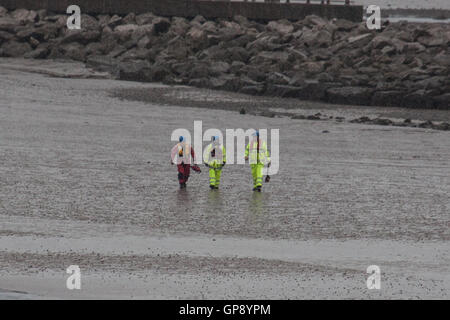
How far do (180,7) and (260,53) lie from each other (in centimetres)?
900

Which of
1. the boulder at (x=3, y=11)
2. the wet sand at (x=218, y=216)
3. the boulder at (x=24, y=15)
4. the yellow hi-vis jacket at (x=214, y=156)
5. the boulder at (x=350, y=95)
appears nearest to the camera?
the wet sand at (x=218, y=216)

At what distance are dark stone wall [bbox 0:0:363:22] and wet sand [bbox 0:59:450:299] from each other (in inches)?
901

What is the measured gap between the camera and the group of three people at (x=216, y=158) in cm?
1594

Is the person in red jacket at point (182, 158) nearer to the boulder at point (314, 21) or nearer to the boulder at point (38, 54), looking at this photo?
the boulder at point (38, 54)

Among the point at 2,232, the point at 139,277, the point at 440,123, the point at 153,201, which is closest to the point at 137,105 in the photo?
the point at 440,123

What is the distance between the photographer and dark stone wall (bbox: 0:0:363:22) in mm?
47812

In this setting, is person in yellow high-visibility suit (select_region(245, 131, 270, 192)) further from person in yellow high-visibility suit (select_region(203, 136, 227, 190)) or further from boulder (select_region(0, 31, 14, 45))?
boulder (select_region(0, 31, 14, 45))

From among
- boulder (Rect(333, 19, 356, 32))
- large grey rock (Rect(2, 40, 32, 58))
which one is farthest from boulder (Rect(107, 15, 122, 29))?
boulder (Rect(333, 19, 356, 32))

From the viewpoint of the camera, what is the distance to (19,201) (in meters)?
14.9

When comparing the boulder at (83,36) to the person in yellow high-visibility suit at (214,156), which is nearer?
the person in yellow high-visibility suit at (214,156)

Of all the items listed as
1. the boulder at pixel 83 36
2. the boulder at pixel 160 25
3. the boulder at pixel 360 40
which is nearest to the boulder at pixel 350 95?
the boulder at pixel 360 40

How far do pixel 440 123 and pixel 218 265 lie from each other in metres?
17.7

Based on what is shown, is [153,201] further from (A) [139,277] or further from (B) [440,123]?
(B) [440,123]

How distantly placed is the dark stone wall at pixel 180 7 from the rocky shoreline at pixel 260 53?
2.05ft
